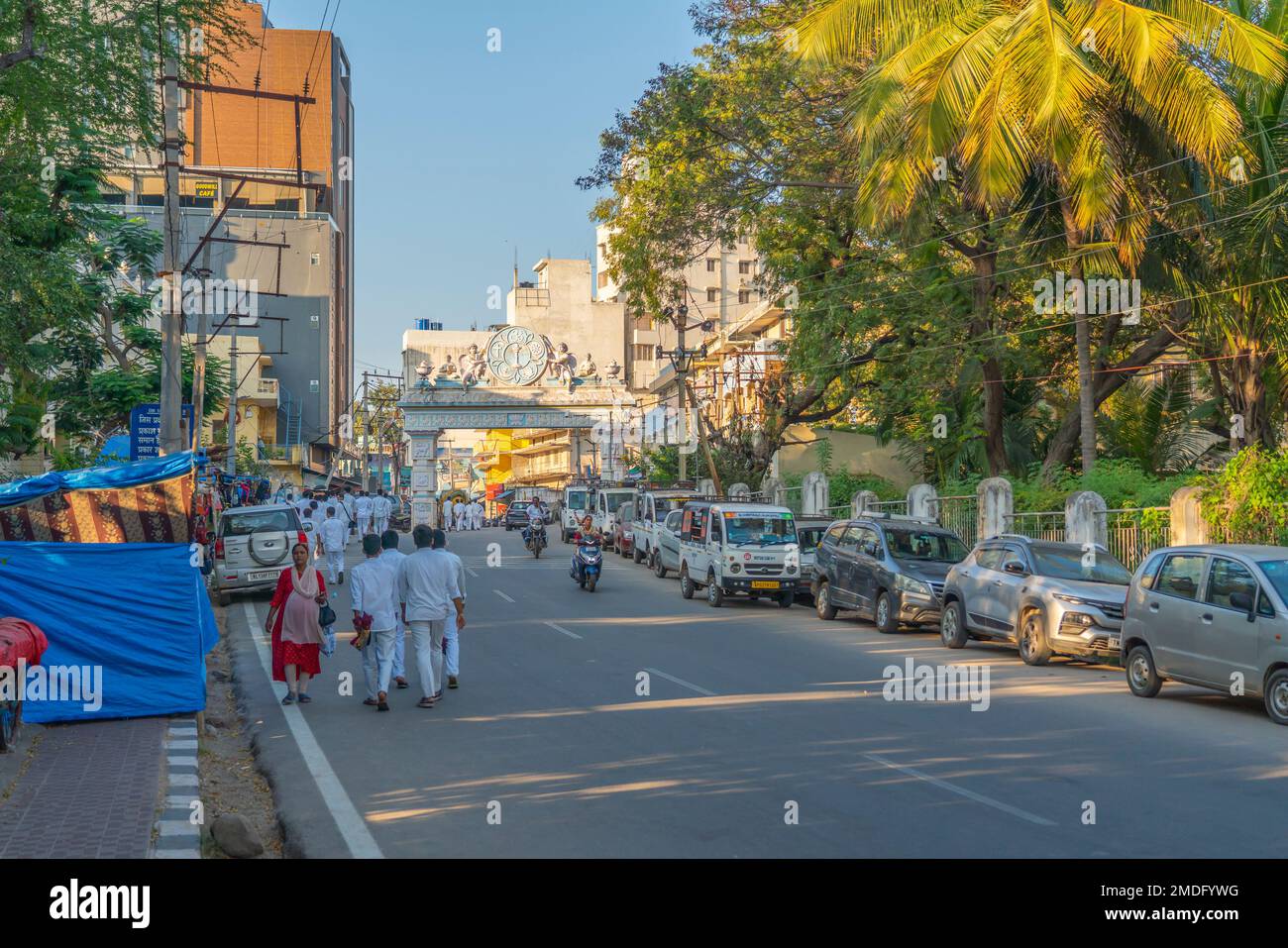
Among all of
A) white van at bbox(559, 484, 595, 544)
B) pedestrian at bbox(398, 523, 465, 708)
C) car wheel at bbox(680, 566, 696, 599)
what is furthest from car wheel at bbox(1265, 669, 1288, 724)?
white van at bbox(559, 484, 595, 544)

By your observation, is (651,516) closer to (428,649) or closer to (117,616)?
(428,649)

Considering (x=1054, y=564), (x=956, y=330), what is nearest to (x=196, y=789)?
(x=1054, y=564)

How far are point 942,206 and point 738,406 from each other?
2391 centimetres

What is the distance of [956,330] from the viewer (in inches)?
1154

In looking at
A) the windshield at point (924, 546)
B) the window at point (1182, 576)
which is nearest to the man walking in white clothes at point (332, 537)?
the windshield at point (924, 546)

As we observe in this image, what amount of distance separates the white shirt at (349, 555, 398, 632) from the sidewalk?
7.15 feet

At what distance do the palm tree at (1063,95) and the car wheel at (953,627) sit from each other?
678cm

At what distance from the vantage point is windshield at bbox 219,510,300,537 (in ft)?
82.1

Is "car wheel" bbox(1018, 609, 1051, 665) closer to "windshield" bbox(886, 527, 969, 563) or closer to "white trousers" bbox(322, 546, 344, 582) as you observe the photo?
"windshield" bbox(886, 527, 969, 563)

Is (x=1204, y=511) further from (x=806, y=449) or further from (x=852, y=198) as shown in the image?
(x=806, y=449)

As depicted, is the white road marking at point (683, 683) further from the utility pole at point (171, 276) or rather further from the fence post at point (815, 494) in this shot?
the fence post at point (815, 494)

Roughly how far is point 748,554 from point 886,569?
4.47m

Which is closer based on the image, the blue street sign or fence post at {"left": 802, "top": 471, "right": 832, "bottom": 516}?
the blue street sign

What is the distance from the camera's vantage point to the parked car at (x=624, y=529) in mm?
42906
